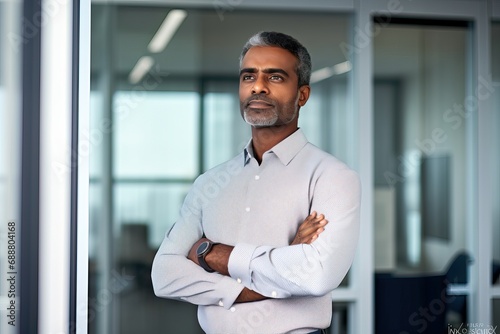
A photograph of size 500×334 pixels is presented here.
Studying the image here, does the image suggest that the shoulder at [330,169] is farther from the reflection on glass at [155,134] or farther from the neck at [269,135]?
the reflection on glass at [155,134]

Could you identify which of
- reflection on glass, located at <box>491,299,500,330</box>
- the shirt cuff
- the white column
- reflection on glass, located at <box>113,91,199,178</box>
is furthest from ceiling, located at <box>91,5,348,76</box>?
the white column

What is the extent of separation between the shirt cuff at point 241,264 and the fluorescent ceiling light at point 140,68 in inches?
73.8

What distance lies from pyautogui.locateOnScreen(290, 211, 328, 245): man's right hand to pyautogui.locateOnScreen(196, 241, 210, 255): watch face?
347 millimetres

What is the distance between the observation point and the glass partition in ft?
13.6

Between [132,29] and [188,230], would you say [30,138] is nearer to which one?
[188,230]

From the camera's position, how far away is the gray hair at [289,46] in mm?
2814

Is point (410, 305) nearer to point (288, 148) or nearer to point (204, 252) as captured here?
point (288, 148)

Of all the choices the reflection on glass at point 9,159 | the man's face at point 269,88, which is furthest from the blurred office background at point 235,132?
the reflection on glass at point 9,159

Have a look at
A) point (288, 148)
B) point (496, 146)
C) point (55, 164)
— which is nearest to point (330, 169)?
point (288, 148)

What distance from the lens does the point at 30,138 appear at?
2.08 m

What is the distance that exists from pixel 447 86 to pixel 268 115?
3.31 metres

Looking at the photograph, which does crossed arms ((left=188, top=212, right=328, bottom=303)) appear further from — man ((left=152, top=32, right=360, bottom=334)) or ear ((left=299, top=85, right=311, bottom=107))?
ear ((left=299, top=85, right=311, bottom=107))

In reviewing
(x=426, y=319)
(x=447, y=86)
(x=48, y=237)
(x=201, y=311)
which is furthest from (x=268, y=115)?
(x=447, y=86)

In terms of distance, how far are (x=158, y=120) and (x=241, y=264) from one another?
6.22ft
